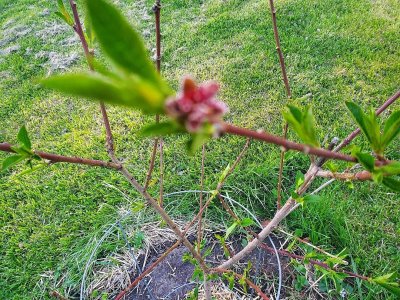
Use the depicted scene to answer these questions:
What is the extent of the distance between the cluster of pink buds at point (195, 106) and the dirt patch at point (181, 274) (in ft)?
5.46

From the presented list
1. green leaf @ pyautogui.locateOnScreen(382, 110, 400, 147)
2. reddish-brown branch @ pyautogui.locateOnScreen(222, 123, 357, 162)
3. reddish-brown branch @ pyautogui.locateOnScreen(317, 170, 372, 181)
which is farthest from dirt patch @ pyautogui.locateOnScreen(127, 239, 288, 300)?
reddish-brown branch @ pyautogui.locateOnScreen(222, 123, 357, 162)

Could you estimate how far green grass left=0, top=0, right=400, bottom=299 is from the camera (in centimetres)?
212

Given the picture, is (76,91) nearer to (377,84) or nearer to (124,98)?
(124,98)

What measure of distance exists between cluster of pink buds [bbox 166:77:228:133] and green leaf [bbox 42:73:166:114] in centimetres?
2

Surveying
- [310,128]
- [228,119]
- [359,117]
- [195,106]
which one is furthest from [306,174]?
[228,119]

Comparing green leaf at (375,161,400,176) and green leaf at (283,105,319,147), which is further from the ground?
green leaf at (283,105,319,147)

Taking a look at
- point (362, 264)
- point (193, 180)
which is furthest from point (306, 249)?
point (193, 180)

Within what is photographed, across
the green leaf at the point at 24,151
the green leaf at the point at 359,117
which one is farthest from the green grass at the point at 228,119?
the green leaf at the point at 24,151

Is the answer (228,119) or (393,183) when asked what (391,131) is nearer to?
(393,183)

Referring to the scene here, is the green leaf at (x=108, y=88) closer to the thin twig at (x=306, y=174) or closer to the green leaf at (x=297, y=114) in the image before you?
the thin twig at (x=306, y=174)

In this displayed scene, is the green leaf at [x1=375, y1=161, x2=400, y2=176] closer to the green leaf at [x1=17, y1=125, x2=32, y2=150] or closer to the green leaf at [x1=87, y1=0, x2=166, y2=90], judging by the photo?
the green leaf at [x1=87, y1=0, x2=166, y2=90]

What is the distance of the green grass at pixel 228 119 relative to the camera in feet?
6.95

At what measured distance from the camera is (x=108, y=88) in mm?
292

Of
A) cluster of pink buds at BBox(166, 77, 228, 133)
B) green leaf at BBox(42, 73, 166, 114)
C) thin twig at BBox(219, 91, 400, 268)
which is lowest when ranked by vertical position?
thin twig at BBox(219, 91, 400, 268)
